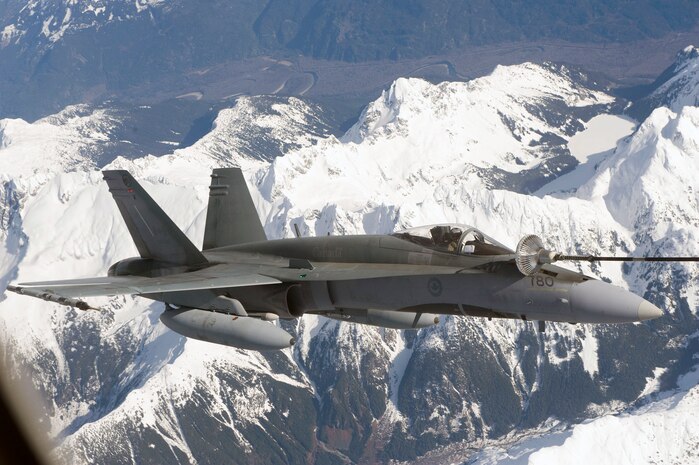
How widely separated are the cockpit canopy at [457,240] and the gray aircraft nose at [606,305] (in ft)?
10.1

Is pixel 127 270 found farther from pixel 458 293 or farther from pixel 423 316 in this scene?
pixel 458 293

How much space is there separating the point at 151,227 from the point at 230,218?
21.7ft

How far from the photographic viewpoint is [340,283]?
3612 cm

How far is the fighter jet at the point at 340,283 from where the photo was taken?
30.4 metres

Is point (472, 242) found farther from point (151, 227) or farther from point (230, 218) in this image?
point (230, 218)

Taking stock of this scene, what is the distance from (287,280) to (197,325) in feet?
11.5

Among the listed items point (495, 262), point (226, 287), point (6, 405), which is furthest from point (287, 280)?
point (6, 405)

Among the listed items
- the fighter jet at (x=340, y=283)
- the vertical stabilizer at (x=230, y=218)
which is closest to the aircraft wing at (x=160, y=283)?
the fighter jet at (x=340, y=283)

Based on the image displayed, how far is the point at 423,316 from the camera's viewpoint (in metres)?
37.1

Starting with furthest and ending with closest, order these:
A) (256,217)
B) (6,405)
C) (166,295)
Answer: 1. (256,217)
2. (166,295)
3. (6,405)

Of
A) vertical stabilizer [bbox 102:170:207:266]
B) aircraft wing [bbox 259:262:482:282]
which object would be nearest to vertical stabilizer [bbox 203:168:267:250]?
vertical stabilizer [bbox 102:170:207:266]

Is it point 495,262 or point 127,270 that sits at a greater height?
A: point 495,262

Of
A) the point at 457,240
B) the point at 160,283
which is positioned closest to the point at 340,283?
the point at 457,240

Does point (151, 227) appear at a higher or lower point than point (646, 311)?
lower
